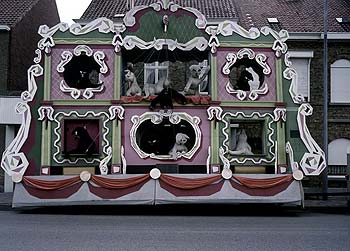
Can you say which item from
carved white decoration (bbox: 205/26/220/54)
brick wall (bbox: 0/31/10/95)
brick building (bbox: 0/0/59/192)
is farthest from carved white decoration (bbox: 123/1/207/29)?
brick wall (bbox: 0/31/10/95)

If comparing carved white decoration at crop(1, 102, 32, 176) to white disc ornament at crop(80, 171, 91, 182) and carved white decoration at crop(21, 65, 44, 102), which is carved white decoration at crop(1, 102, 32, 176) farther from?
white disc ornament at crop(80, 171, 91, 182)

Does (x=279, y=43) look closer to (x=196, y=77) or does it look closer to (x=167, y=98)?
(x=196, y=77)

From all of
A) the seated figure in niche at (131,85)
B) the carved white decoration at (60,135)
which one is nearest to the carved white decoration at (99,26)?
the seated figure in niche at (131,85)

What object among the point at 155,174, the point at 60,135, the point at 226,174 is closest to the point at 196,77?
the point at 226,174

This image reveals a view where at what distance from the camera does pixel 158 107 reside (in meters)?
16.6

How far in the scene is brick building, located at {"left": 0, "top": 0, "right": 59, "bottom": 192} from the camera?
69.2 ft

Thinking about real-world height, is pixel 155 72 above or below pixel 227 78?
above

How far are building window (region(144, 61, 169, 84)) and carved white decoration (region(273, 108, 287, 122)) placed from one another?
419 cm

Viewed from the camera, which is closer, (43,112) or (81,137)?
(43,112)

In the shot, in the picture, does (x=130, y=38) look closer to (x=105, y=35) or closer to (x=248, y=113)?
(x=105, y=35)

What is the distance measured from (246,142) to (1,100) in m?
10.5

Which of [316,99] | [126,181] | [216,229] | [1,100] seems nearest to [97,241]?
[216,229]

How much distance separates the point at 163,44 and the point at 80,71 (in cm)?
301

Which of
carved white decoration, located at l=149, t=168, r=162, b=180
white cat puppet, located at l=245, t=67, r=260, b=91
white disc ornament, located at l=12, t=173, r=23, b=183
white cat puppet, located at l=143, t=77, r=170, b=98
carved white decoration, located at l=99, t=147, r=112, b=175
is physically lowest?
white disc ornament, located at l=12, t=173, r=23, b=183
